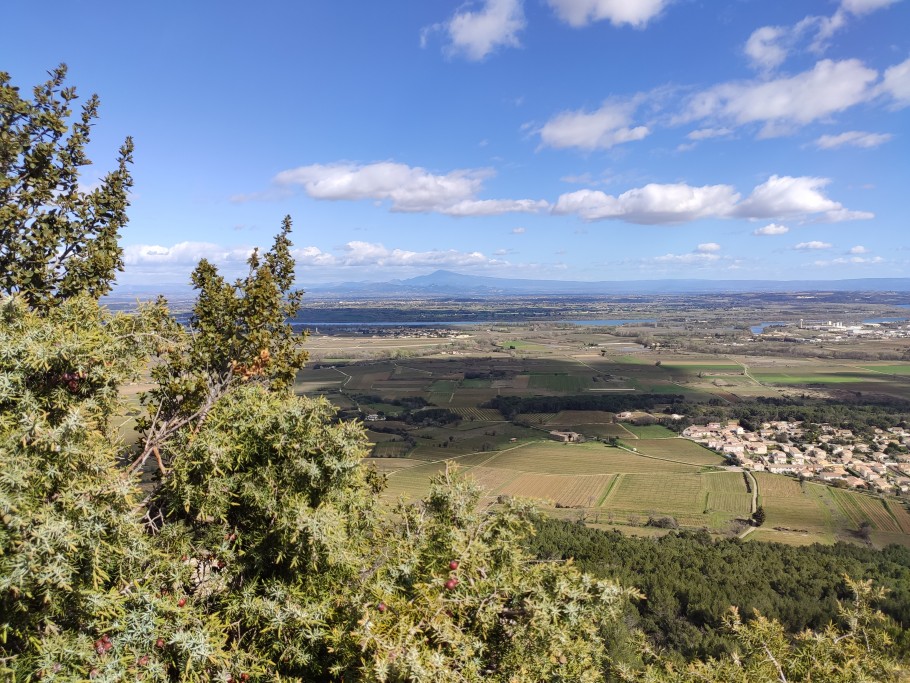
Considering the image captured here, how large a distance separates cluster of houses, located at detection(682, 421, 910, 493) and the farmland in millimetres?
3791

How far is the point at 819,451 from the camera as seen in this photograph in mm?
67875

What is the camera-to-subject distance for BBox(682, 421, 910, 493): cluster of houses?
58562mm

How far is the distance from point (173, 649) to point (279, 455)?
2.58 m

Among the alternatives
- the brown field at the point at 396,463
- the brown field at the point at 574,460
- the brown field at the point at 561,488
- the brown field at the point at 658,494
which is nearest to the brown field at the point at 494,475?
the brown field at the point at 561,488

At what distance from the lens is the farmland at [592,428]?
49219 millimetres

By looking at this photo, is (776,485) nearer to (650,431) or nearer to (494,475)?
(650,431)

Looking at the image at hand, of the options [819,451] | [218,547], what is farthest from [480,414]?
[218,547]

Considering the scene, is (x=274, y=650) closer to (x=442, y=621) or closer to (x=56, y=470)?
(x=442, y=621)

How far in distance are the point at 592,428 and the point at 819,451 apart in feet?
103

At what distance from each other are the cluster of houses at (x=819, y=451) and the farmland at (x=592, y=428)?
379 cm

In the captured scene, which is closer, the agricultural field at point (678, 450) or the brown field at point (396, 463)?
the brown field at point (396, 463)

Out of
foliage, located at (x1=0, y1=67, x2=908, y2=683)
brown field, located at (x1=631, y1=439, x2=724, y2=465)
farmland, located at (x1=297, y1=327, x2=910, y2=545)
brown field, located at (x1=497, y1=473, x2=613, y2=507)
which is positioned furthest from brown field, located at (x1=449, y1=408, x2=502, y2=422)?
foliage, located at (x1=0, y1=67, x2=908, y2=683)

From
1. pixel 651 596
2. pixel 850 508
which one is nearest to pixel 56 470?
pixel 651 596

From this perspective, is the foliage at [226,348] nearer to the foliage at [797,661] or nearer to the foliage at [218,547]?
the foliage at [218,547]
